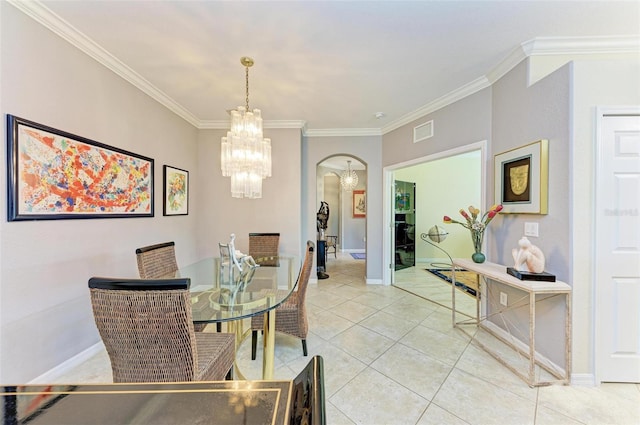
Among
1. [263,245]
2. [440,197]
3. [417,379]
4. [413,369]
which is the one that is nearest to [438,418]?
[417,379]

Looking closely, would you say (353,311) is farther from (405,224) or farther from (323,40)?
(323,40)

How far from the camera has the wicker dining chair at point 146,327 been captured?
3.34 ft

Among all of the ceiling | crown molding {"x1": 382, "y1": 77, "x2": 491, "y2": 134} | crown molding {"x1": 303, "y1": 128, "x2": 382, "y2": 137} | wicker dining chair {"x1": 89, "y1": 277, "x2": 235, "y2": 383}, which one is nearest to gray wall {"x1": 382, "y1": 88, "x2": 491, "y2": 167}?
crown molding {"x1": 382, "y1": 77, "x2": 491, "y2": 134}

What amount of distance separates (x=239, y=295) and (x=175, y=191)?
7.54 ft

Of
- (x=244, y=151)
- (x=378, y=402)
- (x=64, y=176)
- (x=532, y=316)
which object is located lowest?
(x=378, y=402)

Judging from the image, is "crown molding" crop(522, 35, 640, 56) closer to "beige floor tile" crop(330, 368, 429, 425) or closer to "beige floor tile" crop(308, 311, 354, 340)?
"beige floor tile" crop(330, 368, 429, 425)

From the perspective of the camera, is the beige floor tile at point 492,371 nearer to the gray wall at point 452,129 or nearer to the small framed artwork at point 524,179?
the small framed artwork at point 524,179

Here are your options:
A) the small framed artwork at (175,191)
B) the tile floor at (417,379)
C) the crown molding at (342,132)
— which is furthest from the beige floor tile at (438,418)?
the crown molding at (342,132)

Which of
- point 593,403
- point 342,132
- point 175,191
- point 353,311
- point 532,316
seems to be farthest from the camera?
point 342,132

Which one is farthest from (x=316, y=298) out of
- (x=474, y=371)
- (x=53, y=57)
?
(x=53, y=57)

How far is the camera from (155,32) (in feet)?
6.09

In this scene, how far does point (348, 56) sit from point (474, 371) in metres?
2.88

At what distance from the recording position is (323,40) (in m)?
1.93

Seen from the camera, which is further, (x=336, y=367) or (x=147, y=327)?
(x=336, y=367)
